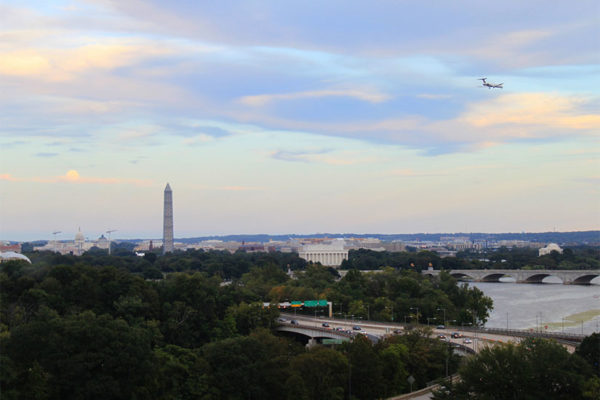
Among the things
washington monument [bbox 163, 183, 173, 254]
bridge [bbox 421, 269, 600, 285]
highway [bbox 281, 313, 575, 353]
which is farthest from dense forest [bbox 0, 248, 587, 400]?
washington monument [bbox 163, 183, 173, 254]

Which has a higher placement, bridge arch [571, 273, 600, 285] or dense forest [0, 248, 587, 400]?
dense forest [0, 248, 587, 400]

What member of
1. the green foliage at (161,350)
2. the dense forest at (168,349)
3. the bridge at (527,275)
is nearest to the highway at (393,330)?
the dense forest at (168,349)

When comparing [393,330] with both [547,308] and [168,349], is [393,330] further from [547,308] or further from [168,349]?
[547,308]

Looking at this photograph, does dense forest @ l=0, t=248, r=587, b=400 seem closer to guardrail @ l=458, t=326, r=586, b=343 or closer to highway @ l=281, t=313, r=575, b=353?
highway @ l=281, t=313, r=575, b=353

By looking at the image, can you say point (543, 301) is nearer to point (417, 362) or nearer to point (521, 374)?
point (417, 362)

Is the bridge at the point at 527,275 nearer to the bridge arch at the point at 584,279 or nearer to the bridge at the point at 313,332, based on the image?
the bridge arch at the point at 584,279

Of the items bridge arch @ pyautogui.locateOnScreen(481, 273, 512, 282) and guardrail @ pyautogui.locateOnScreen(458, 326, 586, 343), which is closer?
guardrail @ pyautogui.locateOnScreen(458, 326, 586, 343)

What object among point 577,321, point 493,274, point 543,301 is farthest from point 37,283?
point 493,274
